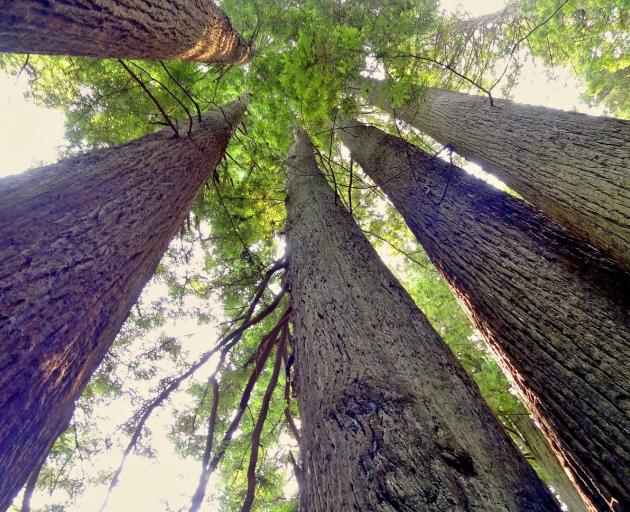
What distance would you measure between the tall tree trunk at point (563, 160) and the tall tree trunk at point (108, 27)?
268 centimetres

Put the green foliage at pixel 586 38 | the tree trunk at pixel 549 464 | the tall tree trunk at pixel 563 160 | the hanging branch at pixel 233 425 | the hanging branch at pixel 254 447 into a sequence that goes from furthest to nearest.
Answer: the green foliage at pixel 586 38 < the tree trunk at pixel 549 464 < the hanging branch at pixel 254 447 < the hanging branch at pixel 233 425 < the tall tree trunk at pixel 563 160

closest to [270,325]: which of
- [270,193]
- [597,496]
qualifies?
[270,193]

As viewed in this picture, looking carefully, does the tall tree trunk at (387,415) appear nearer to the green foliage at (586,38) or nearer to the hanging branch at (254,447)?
the hanging branch at (254,447)

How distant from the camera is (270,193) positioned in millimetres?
6145

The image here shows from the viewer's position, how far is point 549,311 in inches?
83.2

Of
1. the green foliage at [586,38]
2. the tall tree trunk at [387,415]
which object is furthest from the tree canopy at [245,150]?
the tall tree trunk at [387,415]

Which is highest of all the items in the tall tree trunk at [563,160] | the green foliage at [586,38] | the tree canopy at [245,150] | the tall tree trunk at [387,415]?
the green foliage at [586,38]

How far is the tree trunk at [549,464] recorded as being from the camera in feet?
16.9

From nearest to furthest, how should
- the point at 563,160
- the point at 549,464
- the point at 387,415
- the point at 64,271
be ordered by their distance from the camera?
the point at 387,415, the point at 64,271, the point at 563,160, the point at 549,464

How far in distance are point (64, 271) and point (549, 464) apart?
6456 millimetres

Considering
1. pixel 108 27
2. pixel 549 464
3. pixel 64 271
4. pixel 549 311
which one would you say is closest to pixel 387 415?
pixel 549 311

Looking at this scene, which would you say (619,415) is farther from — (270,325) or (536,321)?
(270,325)

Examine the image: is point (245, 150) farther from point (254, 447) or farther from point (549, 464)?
point (549, 464)

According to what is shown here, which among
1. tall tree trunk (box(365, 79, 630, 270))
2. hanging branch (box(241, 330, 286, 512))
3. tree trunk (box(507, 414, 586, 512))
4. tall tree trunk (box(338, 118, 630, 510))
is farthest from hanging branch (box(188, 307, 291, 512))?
tree trunk (box(507, 414, 586, 512))
